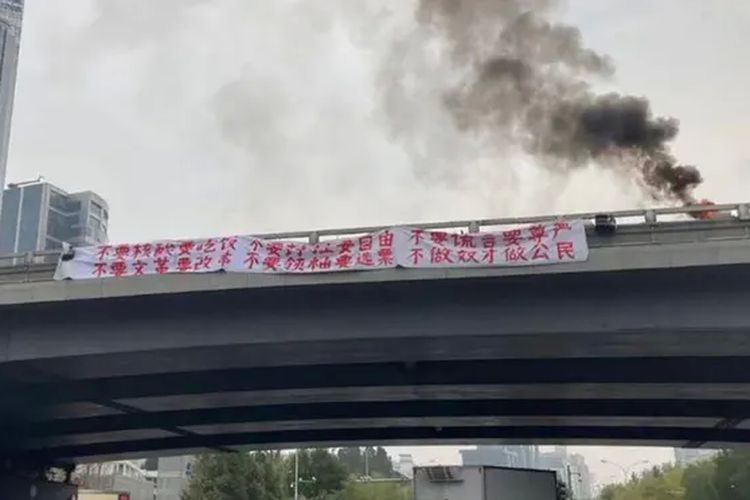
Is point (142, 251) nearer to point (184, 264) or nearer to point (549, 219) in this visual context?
point (184, 264)

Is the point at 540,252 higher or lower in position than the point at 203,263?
lower

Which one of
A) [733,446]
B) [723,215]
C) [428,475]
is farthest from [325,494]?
[723,215]

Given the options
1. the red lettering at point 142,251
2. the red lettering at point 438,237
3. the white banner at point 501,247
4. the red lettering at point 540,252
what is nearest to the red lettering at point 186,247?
the red lettering at point 142,251

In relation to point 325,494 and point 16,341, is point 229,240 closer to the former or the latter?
point 16,341

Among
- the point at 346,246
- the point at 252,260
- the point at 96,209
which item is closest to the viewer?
the point at 346,246

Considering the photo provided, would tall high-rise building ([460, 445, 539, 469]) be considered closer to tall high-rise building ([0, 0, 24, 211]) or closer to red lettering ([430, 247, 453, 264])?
tall high-rise building ([0, 0, 24, 211])

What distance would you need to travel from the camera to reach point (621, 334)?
1909 cm

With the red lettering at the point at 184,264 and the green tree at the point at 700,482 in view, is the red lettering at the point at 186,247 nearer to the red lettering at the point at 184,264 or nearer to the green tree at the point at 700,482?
the red lettering at the point at 184,264

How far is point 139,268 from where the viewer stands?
20125 mm

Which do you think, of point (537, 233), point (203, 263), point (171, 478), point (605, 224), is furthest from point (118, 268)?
point (171, 478)

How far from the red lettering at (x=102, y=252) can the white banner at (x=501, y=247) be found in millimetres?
7402

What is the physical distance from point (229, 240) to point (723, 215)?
37.2 feet

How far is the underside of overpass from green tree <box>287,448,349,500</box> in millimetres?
52885

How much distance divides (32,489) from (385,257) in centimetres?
2451
